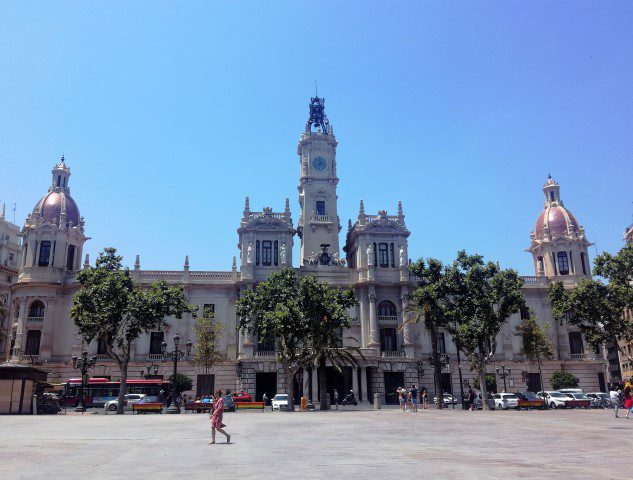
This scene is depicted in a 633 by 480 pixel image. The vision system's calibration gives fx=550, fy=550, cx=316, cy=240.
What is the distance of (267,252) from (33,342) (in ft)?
89.3

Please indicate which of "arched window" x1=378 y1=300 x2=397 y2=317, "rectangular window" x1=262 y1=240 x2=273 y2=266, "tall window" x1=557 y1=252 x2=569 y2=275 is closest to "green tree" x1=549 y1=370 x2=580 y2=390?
"tall window" x1=557 y1=252 x2=569 y2=275

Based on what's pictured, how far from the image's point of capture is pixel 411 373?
60.2m

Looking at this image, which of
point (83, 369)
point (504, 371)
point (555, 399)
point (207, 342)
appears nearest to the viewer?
point (83, 369)

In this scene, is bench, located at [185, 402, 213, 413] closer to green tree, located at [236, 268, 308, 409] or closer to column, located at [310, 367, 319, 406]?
green tree, located at [236, 268, 308, 409]

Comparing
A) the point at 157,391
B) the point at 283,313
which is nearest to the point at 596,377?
the point at 283,313

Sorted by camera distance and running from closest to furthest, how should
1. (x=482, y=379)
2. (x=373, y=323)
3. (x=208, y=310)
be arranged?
(x=482, y=379)
(x=208, y=310)
(x=373, y=323)

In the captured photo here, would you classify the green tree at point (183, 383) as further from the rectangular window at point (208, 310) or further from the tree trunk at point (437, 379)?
the tree trunk at point (437, 379)

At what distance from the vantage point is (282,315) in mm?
43062

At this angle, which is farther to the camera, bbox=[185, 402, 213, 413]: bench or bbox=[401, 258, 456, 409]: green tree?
bbox=[401, 258, 456, 409]: green tree

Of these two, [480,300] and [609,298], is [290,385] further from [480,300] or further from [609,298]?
[609,298]

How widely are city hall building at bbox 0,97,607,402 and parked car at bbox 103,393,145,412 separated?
362 inches

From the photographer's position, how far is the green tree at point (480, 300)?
150 ft

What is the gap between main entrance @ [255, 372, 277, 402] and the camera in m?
59.2

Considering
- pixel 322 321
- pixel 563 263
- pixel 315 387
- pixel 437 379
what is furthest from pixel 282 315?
pixel 563 263
